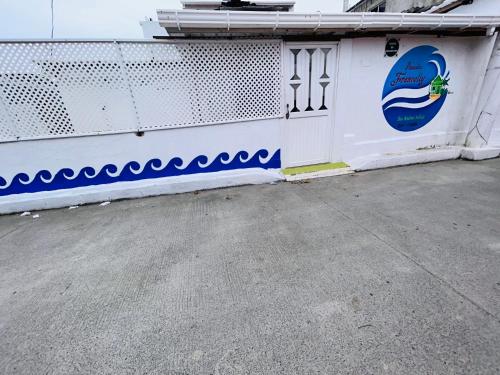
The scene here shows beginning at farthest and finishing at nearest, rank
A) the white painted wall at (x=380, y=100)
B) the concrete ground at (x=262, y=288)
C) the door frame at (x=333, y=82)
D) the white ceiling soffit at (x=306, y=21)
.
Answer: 1. the white painted wall at (x=380, y=100)
2. the door frame at (x=333, y=82)
3. the white ceiling soffit at (x=306, y=21)
4. the concrete ground at (x=262, y=288)

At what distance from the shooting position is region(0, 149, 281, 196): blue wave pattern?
4.36 m

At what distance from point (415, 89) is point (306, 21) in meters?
3.35

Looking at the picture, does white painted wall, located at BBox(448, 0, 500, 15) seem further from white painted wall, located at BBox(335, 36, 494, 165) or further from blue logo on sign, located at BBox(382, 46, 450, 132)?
blue logo on sign, located at BBox(382, 46, 450, 132)

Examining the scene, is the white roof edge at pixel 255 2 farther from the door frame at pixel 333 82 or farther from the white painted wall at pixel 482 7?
the white painted wall at pixel 482 7

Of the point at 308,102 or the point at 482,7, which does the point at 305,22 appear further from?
the point at 482,7

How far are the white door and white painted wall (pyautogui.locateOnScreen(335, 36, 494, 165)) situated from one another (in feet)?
0.77

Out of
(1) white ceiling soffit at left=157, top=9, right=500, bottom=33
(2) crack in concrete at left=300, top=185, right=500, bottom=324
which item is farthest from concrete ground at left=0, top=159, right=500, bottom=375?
(1) white ceiling soffit at left=157, top=9, right=500, bottom=33

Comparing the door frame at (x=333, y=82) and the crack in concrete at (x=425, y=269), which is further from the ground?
the door frame at (x=333, y=82)

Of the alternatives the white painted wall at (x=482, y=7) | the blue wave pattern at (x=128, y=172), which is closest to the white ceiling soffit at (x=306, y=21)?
the white painted wall at (x=482, y=7)

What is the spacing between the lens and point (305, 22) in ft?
13.1

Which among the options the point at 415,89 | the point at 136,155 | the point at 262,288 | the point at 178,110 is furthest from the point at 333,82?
the point at 262,288

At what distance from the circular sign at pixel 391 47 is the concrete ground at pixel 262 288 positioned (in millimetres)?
3213

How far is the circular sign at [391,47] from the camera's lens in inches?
195

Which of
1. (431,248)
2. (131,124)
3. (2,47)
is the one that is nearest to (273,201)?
(431,248)
